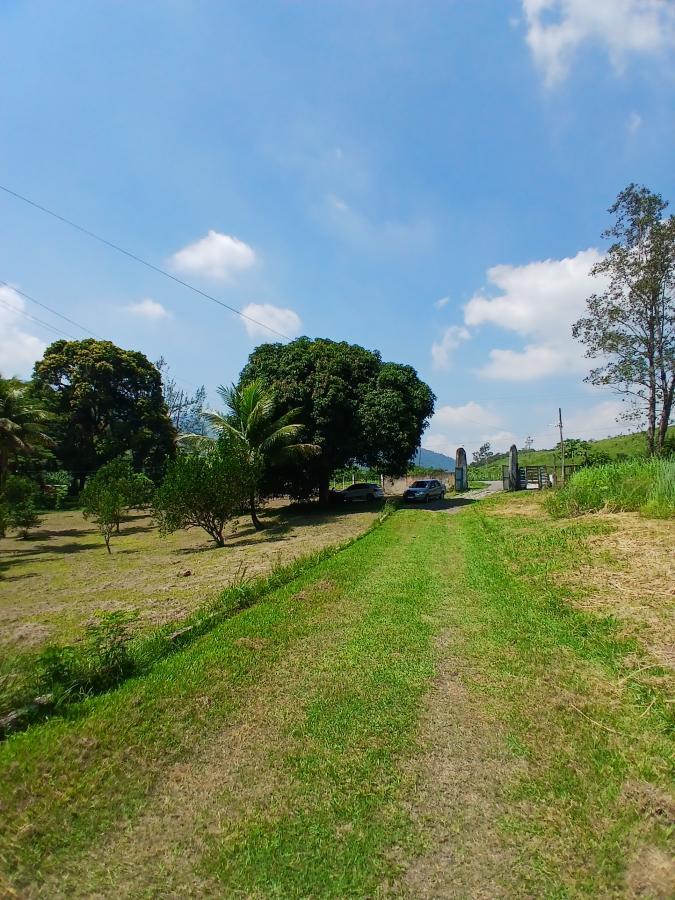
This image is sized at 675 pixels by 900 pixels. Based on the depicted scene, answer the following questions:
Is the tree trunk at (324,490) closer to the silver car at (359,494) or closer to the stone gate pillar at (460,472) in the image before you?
the silver car at (359,494)

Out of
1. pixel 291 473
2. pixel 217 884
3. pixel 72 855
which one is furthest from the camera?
pixel 291 473

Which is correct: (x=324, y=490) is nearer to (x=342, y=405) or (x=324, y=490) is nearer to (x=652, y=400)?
(x=342, y=405)

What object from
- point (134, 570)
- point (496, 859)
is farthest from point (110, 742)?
point (134, 570)

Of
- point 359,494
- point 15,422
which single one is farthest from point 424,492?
point 15,422

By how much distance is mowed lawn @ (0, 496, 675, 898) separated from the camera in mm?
2250

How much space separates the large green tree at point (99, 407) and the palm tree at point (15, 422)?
13.1 m

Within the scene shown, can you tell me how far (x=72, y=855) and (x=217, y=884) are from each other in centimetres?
80

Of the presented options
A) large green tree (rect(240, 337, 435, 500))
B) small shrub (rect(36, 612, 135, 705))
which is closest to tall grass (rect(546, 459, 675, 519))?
small shrub (rect(36, 612, 135, 705))

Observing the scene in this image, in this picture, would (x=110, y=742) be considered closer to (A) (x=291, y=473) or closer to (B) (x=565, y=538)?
(B) (x=565, y=538)

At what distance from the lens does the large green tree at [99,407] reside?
120ft

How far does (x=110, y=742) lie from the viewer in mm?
3176

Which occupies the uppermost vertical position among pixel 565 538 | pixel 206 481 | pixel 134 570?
pixel 206 481

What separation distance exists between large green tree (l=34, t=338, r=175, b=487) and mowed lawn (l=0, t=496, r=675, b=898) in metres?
36.4

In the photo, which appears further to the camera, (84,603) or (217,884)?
(84,603)
